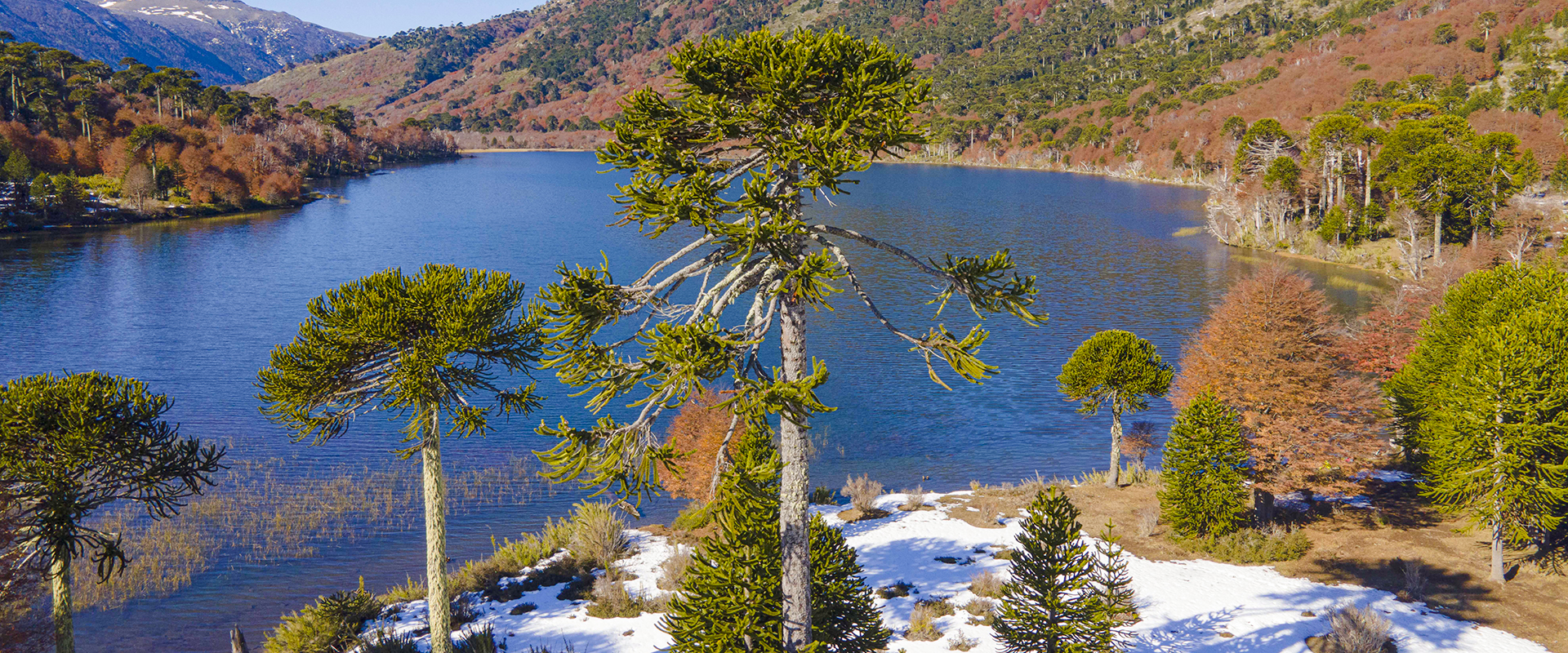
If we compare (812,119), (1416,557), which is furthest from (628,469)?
(1416,557)

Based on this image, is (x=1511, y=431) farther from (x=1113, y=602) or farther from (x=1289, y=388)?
(x=1113, y=602)

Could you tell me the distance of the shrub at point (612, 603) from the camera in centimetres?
1684

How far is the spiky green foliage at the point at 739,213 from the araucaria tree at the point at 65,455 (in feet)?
30.5

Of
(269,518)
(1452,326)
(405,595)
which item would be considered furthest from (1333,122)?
(269,518)

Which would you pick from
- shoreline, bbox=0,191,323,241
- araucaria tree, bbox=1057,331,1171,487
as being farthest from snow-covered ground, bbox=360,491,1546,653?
shoreline, bbox=0,191,323,241

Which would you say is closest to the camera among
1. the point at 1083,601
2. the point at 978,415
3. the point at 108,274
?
the point at 1083,601

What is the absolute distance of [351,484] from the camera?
2789 cm

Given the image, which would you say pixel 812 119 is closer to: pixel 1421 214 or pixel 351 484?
pixel 351 484

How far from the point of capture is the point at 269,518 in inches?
995

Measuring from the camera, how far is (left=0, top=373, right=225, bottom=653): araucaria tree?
1284cm

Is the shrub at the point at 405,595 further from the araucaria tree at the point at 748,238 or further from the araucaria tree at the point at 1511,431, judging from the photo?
the araucaria tree at the point at 1511,431

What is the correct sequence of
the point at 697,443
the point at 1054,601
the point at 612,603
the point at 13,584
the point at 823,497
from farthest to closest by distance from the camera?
the point at 823,497, the point at 697,443, the point at 612,603, the point at 13,584, the point at 1054,601

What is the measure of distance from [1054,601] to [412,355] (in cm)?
1103

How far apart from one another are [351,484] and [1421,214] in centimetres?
7159
